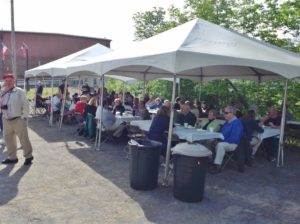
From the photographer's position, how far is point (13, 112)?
761cm

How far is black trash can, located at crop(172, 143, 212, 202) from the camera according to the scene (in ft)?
18.8

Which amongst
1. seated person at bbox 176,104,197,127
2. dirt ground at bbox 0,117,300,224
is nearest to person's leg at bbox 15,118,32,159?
dirt ground at bbox 0,117,300,224

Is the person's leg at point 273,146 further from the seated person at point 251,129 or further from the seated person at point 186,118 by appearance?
the seated person at point 186,118

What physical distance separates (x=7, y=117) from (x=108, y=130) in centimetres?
357

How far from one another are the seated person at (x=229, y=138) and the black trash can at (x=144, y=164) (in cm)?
194

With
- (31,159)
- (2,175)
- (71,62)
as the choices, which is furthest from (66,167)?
(71,62)

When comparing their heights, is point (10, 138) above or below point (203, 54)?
below

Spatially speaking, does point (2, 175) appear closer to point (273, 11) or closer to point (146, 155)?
point (146, 155)

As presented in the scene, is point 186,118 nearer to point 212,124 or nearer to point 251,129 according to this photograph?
point 212,124

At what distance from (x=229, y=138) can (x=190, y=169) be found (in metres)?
2.51

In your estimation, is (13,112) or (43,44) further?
(43,44)

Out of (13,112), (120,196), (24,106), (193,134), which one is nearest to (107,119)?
(24,106)

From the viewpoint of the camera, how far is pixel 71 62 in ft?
45.8

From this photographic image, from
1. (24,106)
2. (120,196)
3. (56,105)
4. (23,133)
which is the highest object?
(24,106)
